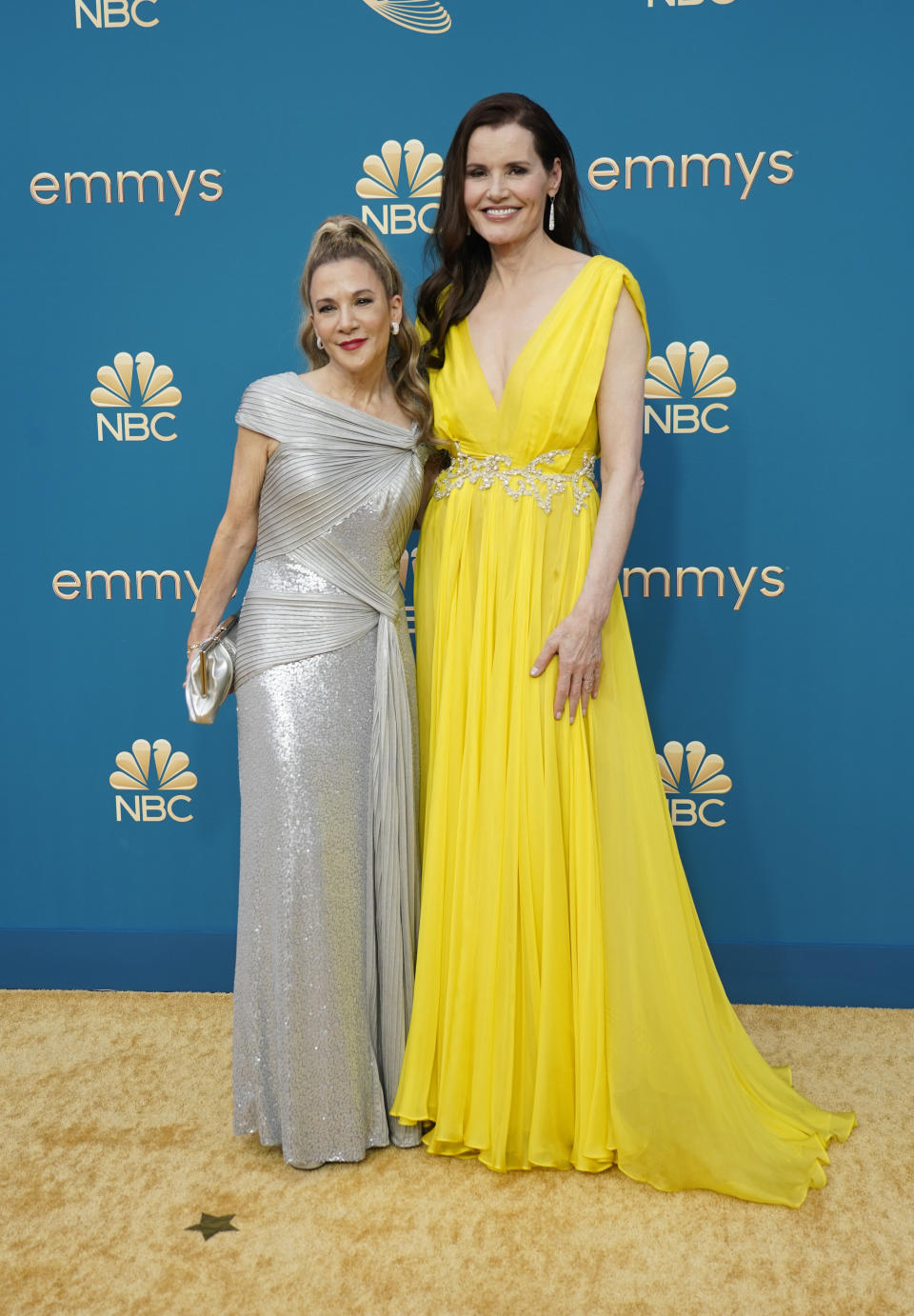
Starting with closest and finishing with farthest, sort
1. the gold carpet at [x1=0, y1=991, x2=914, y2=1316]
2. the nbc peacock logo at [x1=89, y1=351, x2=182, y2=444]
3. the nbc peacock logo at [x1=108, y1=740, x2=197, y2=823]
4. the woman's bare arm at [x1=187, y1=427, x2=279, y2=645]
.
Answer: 1. the gold carpet at [x1=0, y1=991, x2=914, y2=1316]
2. the woman's bare arm at [x1=187, y1=427, x2=279, y2=645]
3. the nbc peacock logo at [x1=89, y1=351, x2=182, y2=444]
4. the nbc peacock logo at [x1=108, y1=740, x2=197, y2=823]

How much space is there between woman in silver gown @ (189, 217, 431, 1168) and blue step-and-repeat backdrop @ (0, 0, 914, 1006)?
792mm

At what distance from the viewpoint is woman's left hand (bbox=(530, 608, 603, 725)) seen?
7.33ft

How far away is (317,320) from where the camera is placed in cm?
230

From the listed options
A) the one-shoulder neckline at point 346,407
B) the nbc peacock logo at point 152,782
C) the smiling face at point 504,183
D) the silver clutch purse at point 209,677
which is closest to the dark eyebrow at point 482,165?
the smiling face at point 504,183

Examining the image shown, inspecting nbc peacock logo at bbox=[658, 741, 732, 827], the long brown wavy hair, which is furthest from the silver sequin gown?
nbc peacock logo at bbox=[658, 741, 732, 827]

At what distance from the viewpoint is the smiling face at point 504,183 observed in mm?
2229

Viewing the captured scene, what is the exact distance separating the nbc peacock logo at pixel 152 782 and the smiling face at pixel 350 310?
142 centimetres

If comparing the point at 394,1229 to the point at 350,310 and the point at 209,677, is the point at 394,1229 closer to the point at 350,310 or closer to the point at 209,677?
the point at 209,677

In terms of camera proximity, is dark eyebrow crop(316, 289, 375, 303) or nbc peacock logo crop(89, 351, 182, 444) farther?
nbc peacock logo crop(89, 351, 182, 444)

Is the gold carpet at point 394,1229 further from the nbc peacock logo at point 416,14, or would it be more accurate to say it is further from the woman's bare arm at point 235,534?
the nbc peacock logo at point 416,14

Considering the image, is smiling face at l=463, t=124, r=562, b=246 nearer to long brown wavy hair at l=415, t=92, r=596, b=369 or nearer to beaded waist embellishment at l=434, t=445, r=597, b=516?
long brown wavy hair at l=415, t=92, r=596, b=369

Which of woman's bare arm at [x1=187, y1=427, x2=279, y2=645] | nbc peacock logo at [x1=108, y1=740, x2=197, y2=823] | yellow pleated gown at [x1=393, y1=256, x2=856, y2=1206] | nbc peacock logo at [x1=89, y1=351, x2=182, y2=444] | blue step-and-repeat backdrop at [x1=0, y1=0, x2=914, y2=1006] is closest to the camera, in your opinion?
yellow pleated gown at [x1=393, y1=256, x2=856, y2=1206]

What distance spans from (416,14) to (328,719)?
1886mm

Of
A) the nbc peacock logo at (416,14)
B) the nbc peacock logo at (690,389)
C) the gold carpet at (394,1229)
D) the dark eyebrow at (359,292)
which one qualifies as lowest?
the gold carpet at (394,1229)
